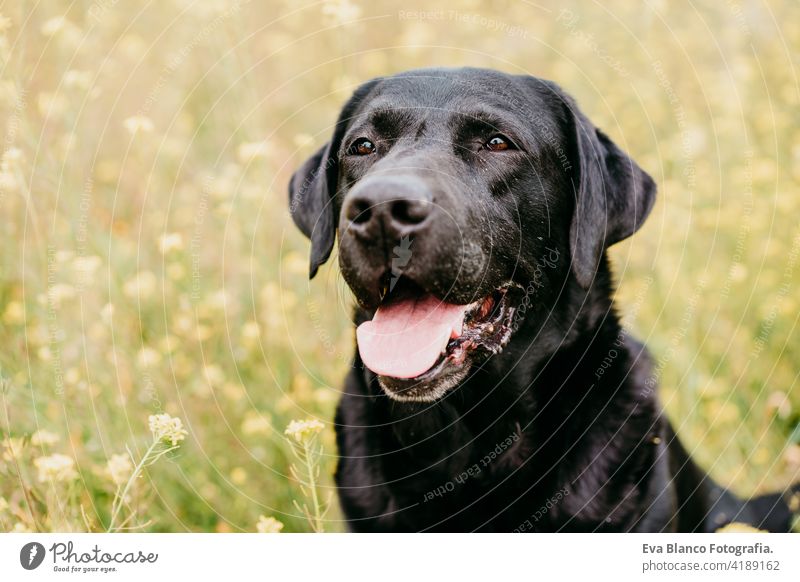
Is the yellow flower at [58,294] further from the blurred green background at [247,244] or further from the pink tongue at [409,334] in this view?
the pink tongue at [409,334]

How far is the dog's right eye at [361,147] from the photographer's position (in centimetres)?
311

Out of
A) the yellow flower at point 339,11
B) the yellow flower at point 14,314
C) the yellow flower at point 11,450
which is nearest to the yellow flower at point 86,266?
the yellow flower at point 14,314

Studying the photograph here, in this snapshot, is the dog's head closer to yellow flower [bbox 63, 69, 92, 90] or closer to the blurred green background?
the blurred green background

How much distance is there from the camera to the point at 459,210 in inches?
105

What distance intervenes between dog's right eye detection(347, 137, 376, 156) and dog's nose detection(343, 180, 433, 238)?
2.12ft

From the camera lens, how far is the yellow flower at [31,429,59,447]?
3127 mm

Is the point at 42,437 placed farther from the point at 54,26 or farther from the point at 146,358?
the point at 54,26

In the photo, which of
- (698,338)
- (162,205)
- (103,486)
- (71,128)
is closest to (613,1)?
(698,338)

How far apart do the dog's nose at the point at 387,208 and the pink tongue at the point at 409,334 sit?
0.37m

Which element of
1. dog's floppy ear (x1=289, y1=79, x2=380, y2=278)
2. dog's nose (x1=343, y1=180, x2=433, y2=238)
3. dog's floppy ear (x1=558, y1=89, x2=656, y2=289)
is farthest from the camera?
dog's floppy ear (x1=289, y1=79, x2=380, y2=278)

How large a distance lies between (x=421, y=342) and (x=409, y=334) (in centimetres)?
5

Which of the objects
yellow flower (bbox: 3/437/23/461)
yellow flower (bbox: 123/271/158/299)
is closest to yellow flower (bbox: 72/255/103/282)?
yellow flower (bbox: 123/271/158/299)
